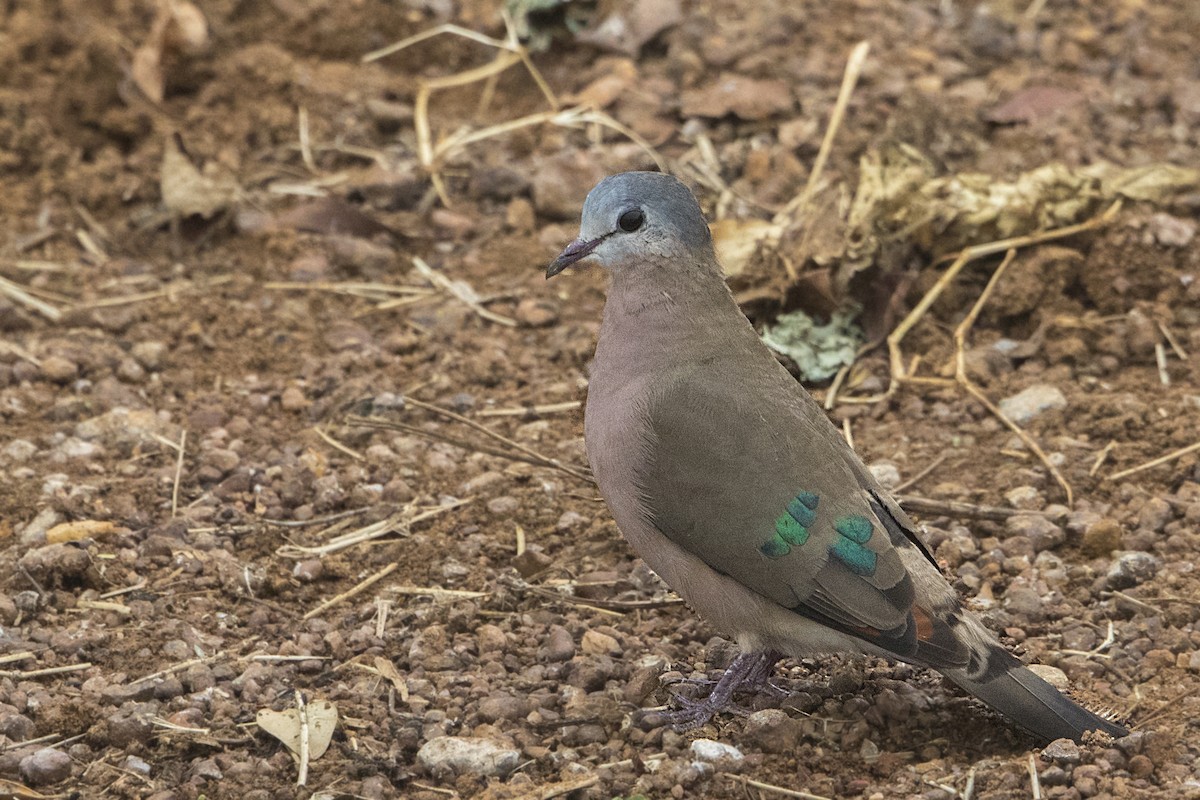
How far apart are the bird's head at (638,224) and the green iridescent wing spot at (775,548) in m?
0.78

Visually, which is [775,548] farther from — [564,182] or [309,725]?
[564,182]

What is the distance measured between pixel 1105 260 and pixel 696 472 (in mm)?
2487

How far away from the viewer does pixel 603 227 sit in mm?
3998

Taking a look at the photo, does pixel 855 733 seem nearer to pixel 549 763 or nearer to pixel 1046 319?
pixel 549 763

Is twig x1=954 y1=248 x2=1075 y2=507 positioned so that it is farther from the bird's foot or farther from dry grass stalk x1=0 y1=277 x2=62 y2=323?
dry grass stalk x1=0 y1=277 x2=62 y2=323

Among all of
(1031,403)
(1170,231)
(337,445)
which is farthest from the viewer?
(1170,231)

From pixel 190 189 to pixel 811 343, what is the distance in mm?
2603

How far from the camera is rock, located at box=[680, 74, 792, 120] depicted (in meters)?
6.66

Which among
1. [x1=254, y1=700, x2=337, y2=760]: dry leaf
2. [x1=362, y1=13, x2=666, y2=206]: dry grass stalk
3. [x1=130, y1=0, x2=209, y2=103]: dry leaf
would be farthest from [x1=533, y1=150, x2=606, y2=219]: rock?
[x1=254, y1=700, x2=337, y2=760]: dry leaf

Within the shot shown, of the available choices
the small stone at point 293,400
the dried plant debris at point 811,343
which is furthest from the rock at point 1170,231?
the small stone at point 293,400

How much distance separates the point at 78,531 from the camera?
14.4 ft

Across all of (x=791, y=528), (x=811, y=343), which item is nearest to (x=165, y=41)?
(x=811, y=343)

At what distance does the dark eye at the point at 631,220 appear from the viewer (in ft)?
13.1

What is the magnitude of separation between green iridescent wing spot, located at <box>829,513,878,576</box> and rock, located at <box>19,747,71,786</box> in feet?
6.01
